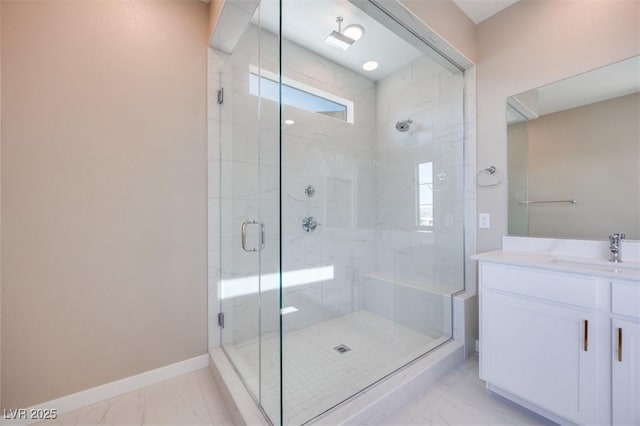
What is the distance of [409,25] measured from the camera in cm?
177

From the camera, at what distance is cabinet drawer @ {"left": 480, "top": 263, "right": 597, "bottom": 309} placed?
4.05 feet

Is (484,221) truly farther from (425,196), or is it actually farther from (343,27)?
(343,27)

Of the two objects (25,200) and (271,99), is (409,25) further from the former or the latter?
(25,200)

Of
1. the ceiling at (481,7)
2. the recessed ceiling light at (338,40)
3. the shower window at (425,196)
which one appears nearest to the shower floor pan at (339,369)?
the shower window at (425,196)

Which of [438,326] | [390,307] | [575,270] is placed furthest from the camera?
[390,307]

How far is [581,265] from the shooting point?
140cm

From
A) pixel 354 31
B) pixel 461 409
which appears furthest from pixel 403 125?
pixel 461 409

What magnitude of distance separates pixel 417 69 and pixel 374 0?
37.7 inches

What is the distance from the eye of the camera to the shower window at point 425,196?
2.35 meters

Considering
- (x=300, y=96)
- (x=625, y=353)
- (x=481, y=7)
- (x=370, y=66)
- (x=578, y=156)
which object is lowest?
(x=625, y=353)

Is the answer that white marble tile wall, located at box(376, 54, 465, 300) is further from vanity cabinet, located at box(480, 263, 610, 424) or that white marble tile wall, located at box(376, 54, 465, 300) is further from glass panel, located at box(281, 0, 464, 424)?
vanity cabinet, located at box(480, 263, 610, 424)

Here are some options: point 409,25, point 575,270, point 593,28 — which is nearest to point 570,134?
point 593,28

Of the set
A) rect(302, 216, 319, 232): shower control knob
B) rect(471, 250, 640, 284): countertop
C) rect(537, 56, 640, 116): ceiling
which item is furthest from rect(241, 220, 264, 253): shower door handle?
rect(537, 56, 640, 116): ceiling

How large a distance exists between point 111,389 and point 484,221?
2.77 m
